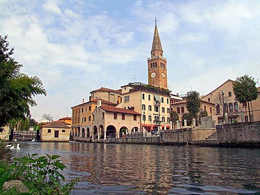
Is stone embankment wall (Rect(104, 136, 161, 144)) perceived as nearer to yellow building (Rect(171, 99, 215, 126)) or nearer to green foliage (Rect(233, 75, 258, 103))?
green foliage (Rect(233, 75, 258, 103))

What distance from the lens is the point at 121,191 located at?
15.8ft

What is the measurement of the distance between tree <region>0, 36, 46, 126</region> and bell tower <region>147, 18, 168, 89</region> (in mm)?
66707

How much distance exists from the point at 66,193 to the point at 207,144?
23.1m

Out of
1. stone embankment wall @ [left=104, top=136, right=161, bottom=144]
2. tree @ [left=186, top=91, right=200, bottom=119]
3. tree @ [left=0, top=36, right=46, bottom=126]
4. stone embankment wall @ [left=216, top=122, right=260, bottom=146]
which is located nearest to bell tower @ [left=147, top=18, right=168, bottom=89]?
tree @ [left=186, top=91, right=200, bottom=119]

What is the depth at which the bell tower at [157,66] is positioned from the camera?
8344cm

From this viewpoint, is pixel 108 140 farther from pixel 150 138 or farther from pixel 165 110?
pixel 165 110

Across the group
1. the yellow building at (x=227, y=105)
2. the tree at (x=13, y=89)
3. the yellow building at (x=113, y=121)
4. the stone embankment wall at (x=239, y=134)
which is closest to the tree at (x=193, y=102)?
the yellow building at (x=227, y=105)

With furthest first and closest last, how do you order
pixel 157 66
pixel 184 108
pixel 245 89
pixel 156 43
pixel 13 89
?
pixel 156 43, pixel 157 66, pixel 184 108, pixel 245 89, pixel 13 89

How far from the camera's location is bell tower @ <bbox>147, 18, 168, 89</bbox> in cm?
8344

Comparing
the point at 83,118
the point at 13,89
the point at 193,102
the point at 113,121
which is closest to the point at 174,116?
the point at 193,102

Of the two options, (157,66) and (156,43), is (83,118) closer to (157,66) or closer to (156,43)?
(157,66)

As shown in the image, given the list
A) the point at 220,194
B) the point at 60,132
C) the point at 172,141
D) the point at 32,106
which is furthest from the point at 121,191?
the point at 60,132

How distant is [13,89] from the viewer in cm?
1341

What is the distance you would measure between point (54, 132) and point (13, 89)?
42.9 metres
